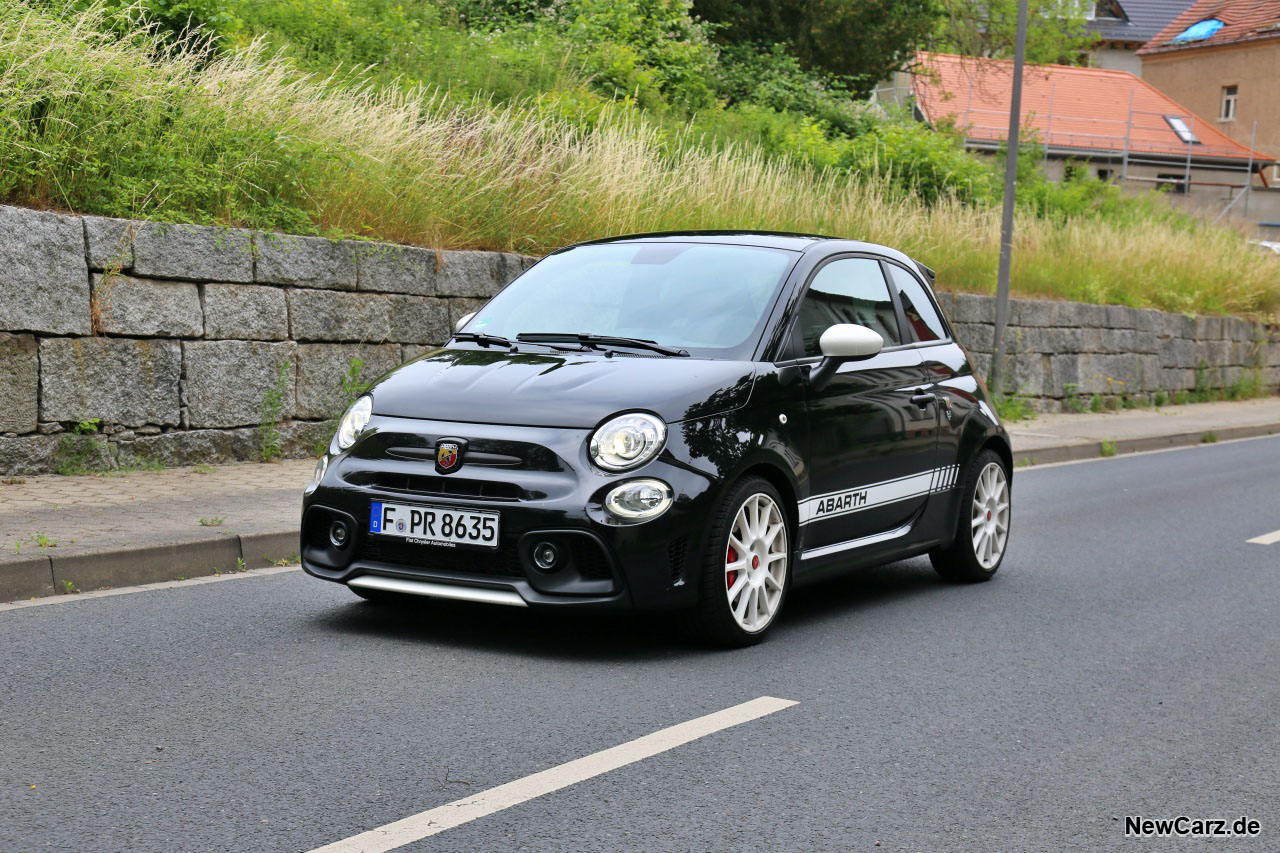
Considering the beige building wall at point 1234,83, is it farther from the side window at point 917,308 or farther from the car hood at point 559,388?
the car hood at point 559,388

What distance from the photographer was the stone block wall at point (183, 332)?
8.98 metres

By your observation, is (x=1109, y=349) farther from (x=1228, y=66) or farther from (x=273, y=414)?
(x=1228, y=66)

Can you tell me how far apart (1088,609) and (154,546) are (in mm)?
4494

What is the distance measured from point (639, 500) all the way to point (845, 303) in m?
1.92

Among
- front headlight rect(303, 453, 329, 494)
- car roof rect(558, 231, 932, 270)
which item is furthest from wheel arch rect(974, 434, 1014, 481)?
front headlight rect(303, 453, 329, 494)

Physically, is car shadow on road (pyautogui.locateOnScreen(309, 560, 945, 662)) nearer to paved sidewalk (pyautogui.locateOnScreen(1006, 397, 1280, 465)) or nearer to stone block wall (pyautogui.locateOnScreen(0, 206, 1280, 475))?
stone block wall (pyautogui.locateOnScreen(0, 206, 1280, 475))

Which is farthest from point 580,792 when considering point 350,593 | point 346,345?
point 346,345

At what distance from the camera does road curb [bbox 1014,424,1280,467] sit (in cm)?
1532

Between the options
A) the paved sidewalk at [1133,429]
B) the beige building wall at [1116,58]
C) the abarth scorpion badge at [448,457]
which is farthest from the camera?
the beige building wall at [1116,58]

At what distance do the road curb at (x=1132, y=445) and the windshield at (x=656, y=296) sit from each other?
333 inches

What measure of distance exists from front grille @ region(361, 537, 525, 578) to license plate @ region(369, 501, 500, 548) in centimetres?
3

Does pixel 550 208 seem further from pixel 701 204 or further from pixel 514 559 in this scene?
pixel 514 559

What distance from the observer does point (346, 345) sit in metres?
11.0

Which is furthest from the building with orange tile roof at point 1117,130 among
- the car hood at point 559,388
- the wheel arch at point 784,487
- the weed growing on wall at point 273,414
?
the car hood at point 559,388
